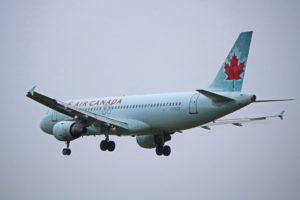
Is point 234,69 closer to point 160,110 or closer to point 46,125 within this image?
point 160,110

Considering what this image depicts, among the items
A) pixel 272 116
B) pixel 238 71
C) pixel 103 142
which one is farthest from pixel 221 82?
pixel 103 142

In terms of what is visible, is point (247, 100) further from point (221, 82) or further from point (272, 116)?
point (272, 116)

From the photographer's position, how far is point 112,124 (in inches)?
2111

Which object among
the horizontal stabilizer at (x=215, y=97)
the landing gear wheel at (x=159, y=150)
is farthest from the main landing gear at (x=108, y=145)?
the horizontal stabilizer at (x=215, y=97)

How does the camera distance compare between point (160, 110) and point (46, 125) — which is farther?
point (46, 125)

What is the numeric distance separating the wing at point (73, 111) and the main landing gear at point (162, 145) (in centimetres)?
364

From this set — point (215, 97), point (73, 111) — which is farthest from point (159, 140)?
point (215, 97)

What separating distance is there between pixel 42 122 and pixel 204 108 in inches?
681

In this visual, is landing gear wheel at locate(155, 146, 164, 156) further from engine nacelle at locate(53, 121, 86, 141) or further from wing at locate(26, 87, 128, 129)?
engine nacelle at locate(53, 121, 86, 141)

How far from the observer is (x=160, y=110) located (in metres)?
52.5

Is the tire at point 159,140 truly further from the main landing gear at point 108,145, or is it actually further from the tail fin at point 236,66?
the tail fin at point 236,66

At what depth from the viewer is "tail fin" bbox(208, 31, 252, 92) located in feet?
159

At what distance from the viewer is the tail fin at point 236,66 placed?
159 ft

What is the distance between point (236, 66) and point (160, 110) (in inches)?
274
